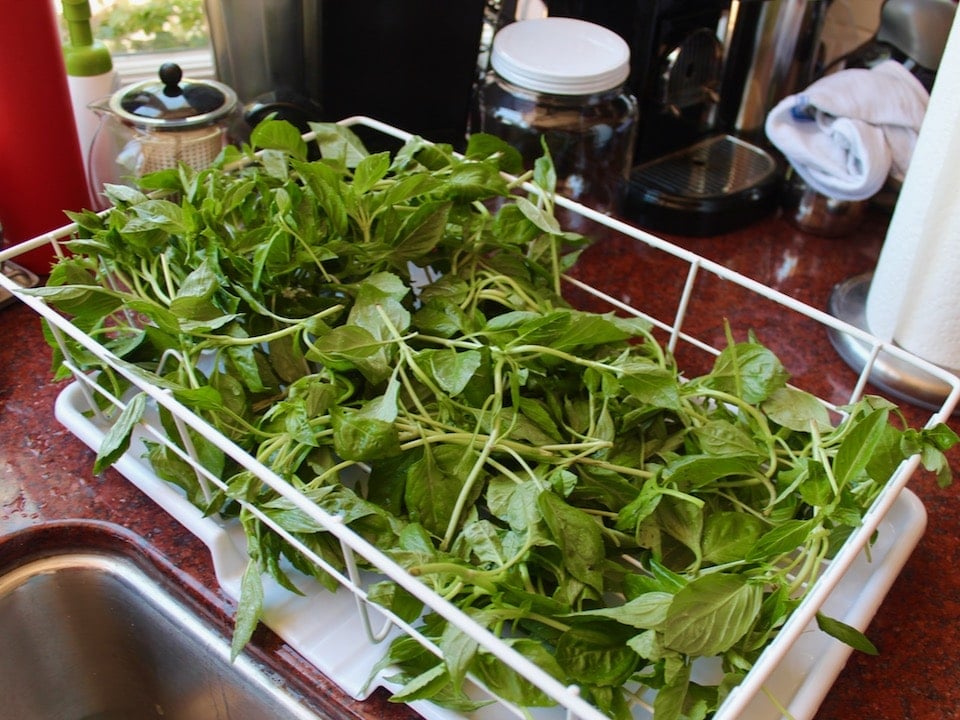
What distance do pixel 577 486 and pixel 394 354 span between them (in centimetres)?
12

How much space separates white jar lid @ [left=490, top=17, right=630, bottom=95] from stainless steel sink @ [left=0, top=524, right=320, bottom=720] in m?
0.45

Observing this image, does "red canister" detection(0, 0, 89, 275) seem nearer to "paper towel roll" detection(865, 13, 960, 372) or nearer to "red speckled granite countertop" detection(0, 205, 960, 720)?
"red speckled granite countertop" detection(0, 205, 960, 720)

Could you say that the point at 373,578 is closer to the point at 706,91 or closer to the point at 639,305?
the point at 639,305

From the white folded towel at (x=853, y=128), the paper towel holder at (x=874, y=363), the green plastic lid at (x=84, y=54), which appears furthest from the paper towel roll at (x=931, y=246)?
the green plastic lid at (x=84, y=54)

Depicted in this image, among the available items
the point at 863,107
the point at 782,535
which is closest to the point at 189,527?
the point at 782,535

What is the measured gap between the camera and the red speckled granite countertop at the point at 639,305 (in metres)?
0.52

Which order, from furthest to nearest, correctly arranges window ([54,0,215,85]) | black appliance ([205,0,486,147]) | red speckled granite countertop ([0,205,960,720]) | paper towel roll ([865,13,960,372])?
window ([54,0,215,85]) → black appliance ([205,0,486,147]) → paper towel roll ([865,13,960,372]) → red speckled granite countertop ([0,205,960,720])

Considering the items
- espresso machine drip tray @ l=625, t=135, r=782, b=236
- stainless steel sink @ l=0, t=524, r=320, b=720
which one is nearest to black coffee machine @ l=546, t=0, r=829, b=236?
espresso machine drip tray @ l=625, t=135, r=782, b=236

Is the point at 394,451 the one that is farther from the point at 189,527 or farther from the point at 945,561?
the point at 945,561

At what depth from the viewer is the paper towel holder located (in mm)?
714

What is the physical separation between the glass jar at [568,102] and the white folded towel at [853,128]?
145mm

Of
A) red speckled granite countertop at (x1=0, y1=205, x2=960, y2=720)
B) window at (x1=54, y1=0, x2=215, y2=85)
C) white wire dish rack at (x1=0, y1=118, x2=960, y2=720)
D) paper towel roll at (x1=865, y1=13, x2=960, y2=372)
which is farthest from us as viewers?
window at (x1=54, y1=0, x2=215, y2=85)

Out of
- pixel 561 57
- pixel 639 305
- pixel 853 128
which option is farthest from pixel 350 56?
pixel 853 128

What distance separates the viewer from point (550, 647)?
1.46 ft
